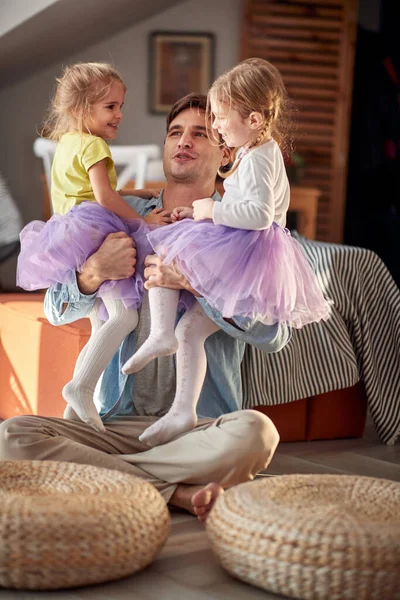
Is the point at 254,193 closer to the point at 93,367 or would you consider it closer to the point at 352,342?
the point at 93,367

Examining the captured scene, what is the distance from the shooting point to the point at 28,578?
1656 mm

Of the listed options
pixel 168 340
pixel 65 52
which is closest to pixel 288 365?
pixel 168 340

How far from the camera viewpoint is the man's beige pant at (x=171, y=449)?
7.02 ft

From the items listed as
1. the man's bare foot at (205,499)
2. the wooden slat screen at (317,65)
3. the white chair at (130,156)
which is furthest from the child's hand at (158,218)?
the wooden slat screen at (317,65)

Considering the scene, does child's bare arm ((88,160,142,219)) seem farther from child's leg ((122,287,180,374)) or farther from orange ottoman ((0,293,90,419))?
orange ottoman ((0,293,90,419))

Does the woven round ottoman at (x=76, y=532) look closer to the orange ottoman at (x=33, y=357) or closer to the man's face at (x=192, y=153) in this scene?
the man's face at (x=192, y=153)

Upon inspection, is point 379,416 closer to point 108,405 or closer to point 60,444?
point 108,405

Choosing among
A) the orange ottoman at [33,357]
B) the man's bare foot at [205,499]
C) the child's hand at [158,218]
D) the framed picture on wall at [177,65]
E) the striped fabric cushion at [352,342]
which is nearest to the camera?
the man's bare foot at [205,499]

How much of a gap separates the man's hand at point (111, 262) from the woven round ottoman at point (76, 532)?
546 mm

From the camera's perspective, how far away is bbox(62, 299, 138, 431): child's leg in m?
2.18

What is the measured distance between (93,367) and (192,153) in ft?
1.98

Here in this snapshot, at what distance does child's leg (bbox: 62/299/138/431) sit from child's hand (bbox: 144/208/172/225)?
0.26 meters

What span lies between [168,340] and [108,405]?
36cm

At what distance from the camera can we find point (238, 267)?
207cm
